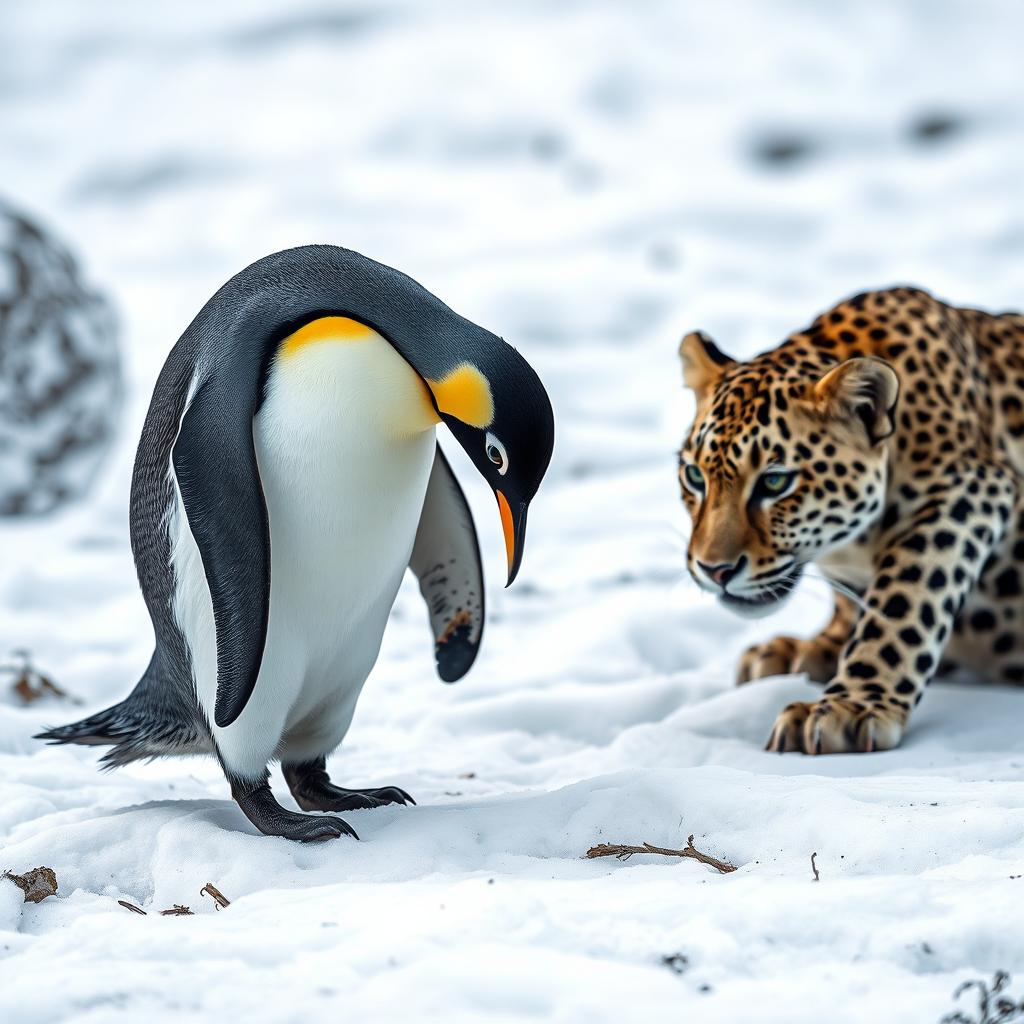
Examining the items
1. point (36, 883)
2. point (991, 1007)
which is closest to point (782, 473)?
point (991, 1007)

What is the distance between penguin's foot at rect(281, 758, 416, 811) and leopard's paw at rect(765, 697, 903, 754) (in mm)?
779

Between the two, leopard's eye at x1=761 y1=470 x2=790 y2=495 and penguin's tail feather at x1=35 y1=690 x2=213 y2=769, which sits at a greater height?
leopard's eye at x1=761 y1=470 x2=790 y2=495

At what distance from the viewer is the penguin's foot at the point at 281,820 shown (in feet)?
7.67

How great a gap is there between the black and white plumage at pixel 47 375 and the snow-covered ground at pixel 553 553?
0.19 meters

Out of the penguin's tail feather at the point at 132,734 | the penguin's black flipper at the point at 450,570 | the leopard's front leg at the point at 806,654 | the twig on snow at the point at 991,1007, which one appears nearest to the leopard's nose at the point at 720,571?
the penguin's black flipper at the point at 450,570

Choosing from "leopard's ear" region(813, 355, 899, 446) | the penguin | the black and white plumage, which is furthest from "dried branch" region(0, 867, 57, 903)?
the black and white plumage

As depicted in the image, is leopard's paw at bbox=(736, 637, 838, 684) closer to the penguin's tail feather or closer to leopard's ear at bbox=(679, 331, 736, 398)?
leopard's ear at bbox=(679, 331, 736, 398)

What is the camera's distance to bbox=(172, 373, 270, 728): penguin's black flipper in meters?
2.23

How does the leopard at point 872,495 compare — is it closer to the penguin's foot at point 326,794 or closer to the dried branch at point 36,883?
the penguin's foot at point 326,794

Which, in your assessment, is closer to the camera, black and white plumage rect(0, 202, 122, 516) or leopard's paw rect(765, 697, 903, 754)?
leopard's paw rect(765, 697, 903, 754)

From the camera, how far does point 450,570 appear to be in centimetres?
285

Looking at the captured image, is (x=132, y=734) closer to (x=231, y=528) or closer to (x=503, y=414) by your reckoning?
(x=231, y=528)

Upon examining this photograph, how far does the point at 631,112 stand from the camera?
1058 cm

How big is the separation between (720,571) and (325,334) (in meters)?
0.97
